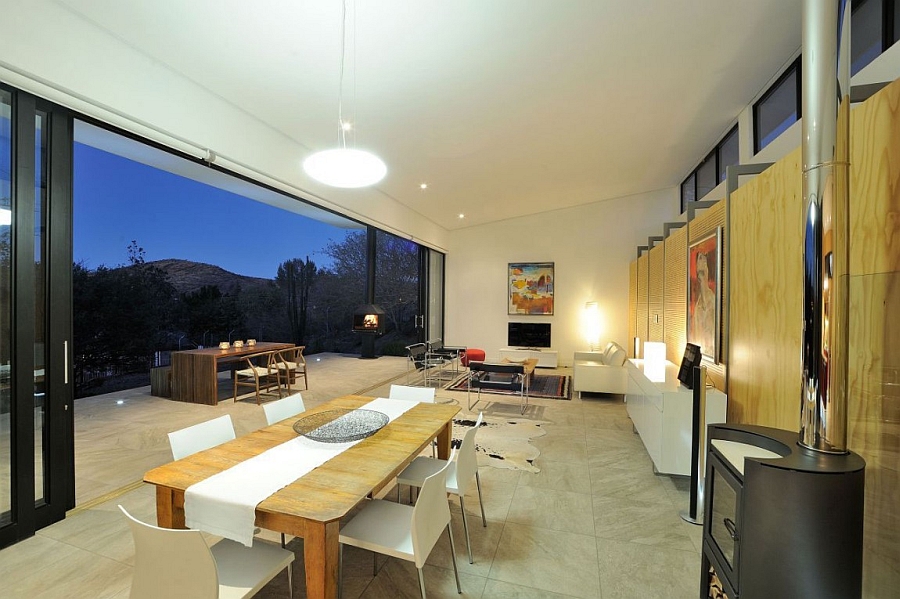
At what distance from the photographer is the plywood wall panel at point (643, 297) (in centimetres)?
624

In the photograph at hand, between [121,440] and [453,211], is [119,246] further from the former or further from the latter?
[453,211]

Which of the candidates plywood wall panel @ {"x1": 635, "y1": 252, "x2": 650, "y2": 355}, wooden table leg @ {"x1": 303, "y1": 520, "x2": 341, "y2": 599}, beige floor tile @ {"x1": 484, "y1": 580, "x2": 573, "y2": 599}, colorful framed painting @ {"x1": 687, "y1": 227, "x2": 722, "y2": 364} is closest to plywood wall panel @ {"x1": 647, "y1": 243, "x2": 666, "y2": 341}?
plywood wall panel @ {"x1": 635, "y1": 252, "x2": 650, "y2": 355}

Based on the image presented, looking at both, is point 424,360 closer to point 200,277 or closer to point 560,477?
point 560,477

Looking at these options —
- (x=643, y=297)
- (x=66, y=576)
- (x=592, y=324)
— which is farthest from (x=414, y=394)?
(x=592, y=324)

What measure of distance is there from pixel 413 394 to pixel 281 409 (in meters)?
1.01

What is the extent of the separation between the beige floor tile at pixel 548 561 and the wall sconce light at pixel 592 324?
6.26m

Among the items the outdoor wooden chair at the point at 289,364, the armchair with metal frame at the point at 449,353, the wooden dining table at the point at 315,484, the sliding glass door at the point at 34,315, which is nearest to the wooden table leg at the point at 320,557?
the wooden dining table at the point at 315,484

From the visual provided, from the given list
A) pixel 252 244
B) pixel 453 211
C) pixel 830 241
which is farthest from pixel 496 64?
pixel 252 244

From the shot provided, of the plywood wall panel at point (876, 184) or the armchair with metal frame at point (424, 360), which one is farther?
the armchair with metal frame at point (424, 360)

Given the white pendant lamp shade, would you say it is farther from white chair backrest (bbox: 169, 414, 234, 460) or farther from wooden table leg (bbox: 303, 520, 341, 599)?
wooden table leg (bbox: 303, 520, 341, 599)

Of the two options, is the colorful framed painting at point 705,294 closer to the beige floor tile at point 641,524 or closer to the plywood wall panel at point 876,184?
the beige floor tile at point 641,524

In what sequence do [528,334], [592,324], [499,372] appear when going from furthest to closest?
[528,334], [592,324], [499,372]

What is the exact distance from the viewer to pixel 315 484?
1533mm

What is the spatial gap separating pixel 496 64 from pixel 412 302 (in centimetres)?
652
